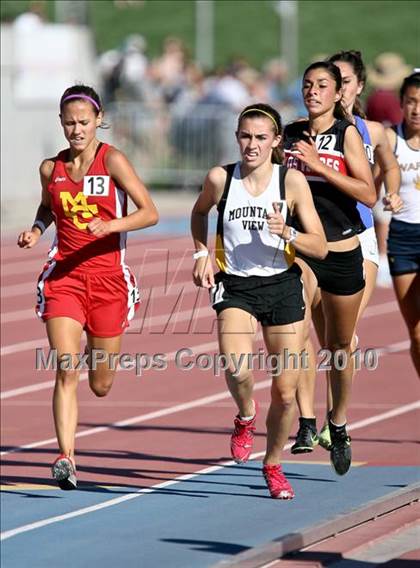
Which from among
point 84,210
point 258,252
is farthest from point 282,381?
point 84,210

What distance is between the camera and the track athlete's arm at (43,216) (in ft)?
30.9

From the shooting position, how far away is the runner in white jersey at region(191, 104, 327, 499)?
908cm

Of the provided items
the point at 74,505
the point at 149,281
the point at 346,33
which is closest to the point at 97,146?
the point at 74,505

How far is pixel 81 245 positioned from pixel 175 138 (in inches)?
832

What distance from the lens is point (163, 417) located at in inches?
555

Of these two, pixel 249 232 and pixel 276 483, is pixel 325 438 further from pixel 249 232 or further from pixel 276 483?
pixel 249 232

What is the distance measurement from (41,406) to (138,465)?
8.74 ft

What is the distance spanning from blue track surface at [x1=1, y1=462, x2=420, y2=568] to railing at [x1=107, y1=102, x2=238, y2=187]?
18.6 meters

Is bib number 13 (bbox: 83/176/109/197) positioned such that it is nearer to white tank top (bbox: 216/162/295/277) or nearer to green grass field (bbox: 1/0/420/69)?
white tank top (bbox: 216/162/295/277)

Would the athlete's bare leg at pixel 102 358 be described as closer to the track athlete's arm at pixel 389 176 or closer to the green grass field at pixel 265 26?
the track athlete's arm at pixel 389 176

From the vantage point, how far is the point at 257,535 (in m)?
9.77

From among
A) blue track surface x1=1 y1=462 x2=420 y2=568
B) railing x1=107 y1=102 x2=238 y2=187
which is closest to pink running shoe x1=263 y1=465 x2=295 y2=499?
blue track surface x1=1 y1=462 x2=420 y2=568

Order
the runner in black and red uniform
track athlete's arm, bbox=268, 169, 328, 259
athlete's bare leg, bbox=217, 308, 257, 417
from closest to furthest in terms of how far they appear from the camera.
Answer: track athlete's arm, bbox=268, 169, 328, 259 → athlete's bare leg, bbox=217, 308, 257, 417 → the runner in black and red uniform

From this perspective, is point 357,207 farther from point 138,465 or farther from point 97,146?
point 138,465
